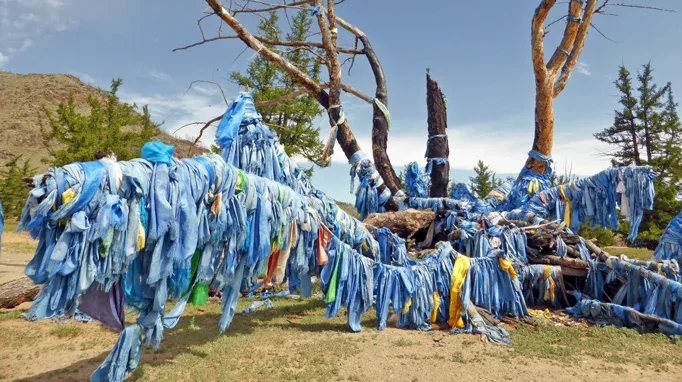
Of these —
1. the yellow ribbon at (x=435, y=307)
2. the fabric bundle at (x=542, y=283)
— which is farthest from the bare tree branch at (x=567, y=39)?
the yellow ribbon at (x=435, y=307)

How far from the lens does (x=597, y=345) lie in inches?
207

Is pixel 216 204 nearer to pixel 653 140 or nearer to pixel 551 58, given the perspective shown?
pixel 551 58

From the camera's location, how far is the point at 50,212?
283 centimetres

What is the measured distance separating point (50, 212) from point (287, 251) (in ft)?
8.33

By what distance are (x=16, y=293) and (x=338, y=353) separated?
22.3 ft

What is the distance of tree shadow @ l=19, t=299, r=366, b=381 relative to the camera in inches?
179

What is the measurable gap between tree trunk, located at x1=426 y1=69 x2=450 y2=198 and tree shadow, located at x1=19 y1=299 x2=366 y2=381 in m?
4.53

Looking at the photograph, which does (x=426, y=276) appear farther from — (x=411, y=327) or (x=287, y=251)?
(x=287, y=251)

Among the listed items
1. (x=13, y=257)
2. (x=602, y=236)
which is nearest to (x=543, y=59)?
(x=602, y=236)

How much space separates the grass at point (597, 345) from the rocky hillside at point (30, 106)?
3996 cm

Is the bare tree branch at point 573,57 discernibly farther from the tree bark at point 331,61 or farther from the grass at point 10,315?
the grass at point 10,315

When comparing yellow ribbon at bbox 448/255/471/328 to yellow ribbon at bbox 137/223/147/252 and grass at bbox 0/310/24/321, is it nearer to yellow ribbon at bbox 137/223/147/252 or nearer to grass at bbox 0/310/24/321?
yellow ribbon at bbox 137/223/147/252

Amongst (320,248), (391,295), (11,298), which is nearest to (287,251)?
(320,248)

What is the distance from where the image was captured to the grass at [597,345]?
15.6 feet
